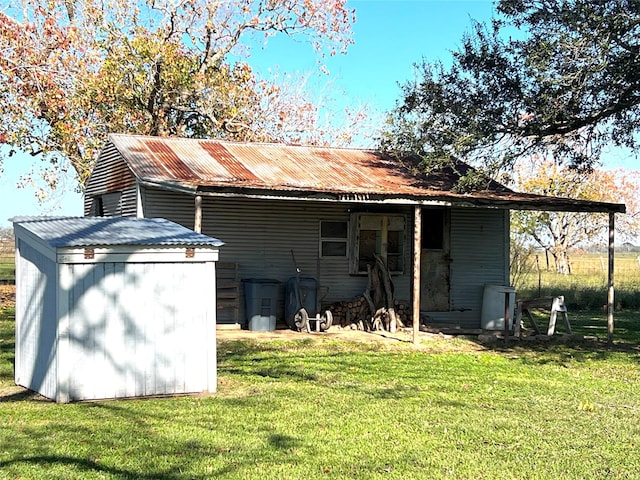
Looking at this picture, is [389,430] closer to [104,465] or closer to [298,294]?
[104,465]

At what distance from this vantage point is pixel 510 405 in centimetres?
771

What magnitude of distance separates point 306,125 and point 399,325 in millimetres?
15440

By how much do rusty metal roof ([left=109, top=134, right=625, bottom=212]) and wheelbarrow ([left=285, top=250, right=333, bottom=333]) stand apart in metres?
1.97

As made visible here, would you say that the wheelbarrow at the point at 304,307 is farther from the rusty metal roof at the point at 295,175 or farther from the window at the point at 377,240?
the rusty metal roof at the point at 295,175

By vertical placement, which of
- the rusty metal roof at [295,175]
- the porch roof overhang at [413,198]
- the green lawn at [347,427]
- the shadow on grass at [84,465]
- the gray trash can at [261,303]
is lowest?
the green lawn at [347,427]

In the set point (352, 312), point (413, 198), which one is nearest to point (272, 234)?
point (352, 312)

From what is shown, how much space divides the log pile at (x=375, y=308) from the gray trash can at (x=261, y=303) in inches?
55.0

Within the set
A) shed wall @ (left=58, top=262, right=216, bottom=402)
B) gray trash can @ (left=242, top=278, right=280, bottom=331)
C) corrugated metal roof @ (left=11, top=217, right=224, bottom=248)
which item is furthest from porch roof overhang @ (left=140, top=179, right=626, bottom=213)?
shed wall @ (left=58, top=262, right=216, bottom=402)

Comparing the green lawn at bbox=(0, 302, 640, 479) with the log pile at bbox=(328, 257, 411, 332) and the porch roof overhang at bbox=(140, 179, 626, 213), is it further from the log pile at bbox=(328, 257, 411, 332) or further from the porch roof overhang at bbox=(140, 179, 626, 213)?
the log pile at bbox=(328, 257, 411, 332)

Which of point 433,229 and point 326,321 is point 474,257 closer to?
point 433,229

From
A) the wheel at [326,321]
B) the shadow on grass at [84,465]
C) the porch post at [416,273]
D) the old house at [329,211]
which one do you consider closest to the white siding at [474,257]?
the old house at [329,211]

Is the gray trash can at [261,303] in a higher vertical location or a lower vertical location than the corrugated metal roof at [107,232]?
lower

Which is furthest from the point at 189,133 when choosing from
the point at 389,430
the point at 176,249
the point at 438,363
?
the point at 389,430

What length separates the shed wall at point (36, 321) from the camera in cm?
718
